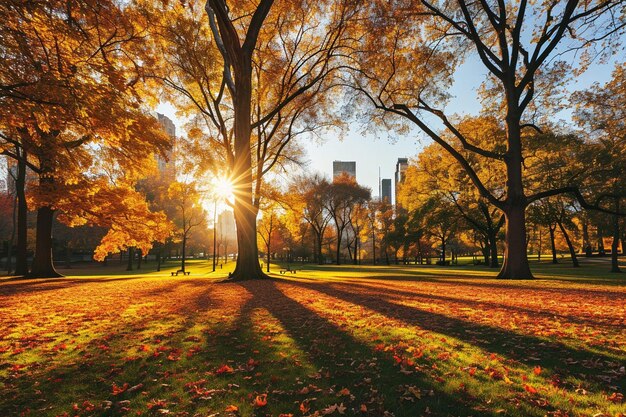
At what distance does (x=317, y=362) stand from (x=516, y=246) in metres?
17.7

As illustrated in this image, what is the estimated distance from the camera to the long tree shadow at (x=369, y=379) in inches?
138

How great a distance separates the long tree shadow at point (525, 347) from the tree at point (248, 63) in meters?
12.4


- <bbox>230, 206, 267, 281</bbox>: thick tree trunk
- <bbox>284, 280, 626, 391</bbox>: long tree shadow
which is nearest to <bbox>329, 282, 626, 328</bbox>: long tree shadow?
<bbox>284, 280, 626, 391</bbox>: long tree shadow

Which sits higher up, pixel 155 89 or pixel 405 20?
pixel 405 20

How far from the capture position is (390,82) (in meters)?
19.8

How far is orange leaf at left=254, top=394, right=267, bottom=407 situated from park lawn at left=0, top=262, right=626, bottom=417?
1 centimetres

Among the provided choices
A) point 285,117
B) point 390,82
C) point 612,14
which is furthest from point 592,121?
point 285,117

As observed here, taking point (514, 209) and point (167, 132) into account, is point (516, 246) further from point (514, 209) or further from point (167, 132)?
point (167, 132)

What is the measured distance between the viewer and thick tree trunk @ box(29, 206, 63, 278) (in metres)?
21.5

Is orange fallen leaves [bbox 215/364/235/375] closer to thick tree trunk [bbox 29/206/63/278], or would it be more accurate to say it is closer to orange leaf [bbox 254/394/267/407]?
orange leaf [bbox 254/394/267/407]

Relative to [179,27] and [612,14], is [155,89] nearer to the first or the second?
[179,27]

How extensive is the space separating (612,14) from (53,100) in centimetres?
1952

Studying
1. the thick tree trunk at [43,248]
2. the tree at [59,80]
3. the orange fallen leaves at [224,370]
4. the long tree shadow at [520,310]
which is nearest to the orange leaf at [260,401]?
the orange fallen leaves at [224,370]

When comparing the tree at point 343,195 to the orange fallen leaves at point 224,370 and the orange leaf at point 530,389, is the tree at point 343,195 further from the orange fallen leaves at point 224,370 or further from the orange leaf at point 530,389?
the orange leaf at point 530,389
